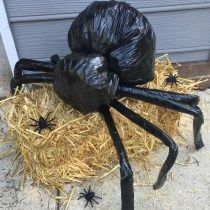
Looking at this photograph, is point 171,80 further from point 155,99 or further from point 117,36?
point 117,36

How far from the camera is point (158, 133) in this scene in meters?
2.32

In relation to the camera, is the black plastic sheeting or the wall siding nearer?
the black plastic sheeting

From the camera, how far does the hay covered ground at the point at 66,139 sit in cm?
251

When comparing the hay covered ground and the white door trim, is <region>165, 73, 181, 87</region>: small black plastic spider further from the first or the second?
the white door trim

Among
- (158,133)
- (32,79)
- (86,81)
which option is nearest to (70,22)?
(32,79)

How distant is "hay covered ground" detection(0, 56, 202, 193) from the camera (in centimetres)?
251

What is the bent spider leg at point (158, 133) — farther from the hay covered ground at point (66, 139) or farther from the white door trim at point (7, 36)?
the white door trim at point (7, 36)

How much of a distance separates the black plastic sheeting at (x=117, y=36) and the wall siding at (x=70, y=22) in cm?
53

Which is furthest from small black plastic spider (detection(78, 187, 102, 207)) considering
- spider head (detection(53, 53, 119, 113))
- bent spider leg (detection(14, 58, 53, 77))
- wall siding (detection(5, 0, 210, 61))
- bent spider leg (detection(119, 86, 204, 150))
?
wall siding (detection(5, 0, 210, 61))

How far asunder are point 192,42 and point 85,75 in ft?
4.19

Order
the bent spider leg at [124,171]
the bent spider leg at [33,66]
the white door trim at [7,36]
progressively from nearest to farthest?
the bent spider leg at [124,171]
the bent spider leg at [33,66]
the white door trim at [7,36]

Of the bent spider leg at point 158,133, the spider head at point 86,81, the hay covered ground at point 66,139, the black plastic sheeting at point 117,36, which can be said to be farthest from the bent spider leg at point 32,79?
the bent spider leg at point 158,133

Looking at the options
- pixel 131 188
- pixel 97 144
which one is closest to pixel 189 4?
pixel 97 144

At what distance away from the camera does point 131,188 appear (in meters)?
2.29
